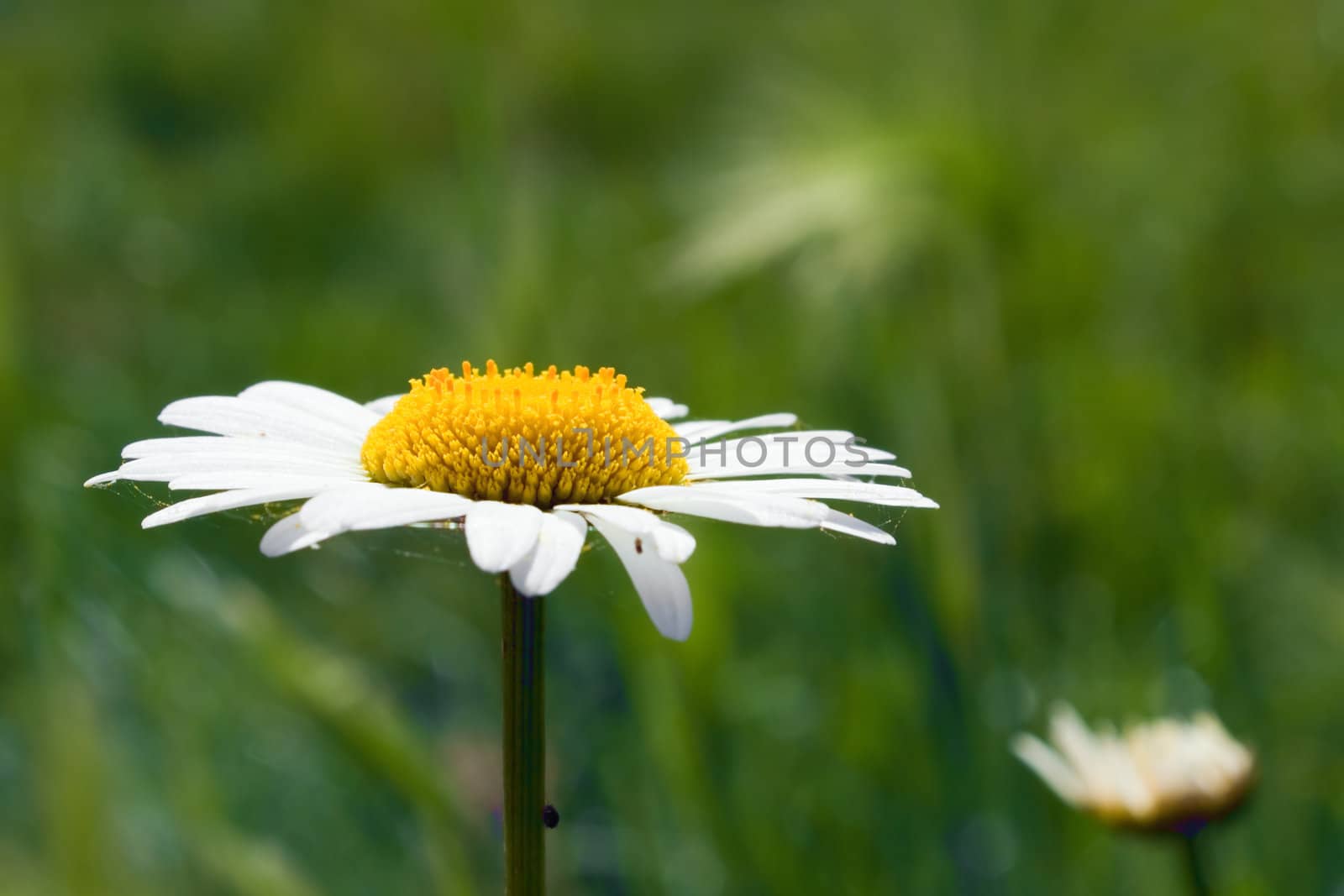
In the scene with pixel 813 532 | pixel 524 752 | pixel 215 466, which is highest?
pixel 813 532

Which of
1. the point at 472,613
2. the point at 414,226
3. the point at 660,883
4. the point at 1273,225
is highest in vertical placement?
the point at 414,226

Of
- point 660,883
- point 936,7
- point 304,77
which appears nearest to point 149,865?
point 660,883

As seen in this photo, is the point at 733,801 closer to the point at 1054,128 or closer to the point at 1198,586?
the point at 1198,586

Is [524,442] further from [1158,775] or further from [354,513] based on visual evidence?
[1158,775]

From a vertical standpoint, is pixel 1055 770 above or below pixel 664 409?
below

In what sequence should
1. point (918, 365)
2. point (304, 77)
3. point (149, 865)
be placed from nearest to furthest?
point (149, 865) → point (918, 365) → point (304, 77)

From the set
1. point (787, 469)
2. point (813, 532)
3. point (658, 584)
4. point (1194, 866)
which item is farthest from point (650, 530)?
point (813, 532)

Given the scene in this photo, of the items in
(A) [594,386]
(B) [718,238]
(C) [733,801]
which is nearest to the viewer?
(A) [594,386]

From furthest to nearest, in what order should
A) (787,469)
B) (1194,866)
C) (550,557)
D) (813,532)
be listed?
(813,532) < (1194,866) < (787,469) < (550,557)
